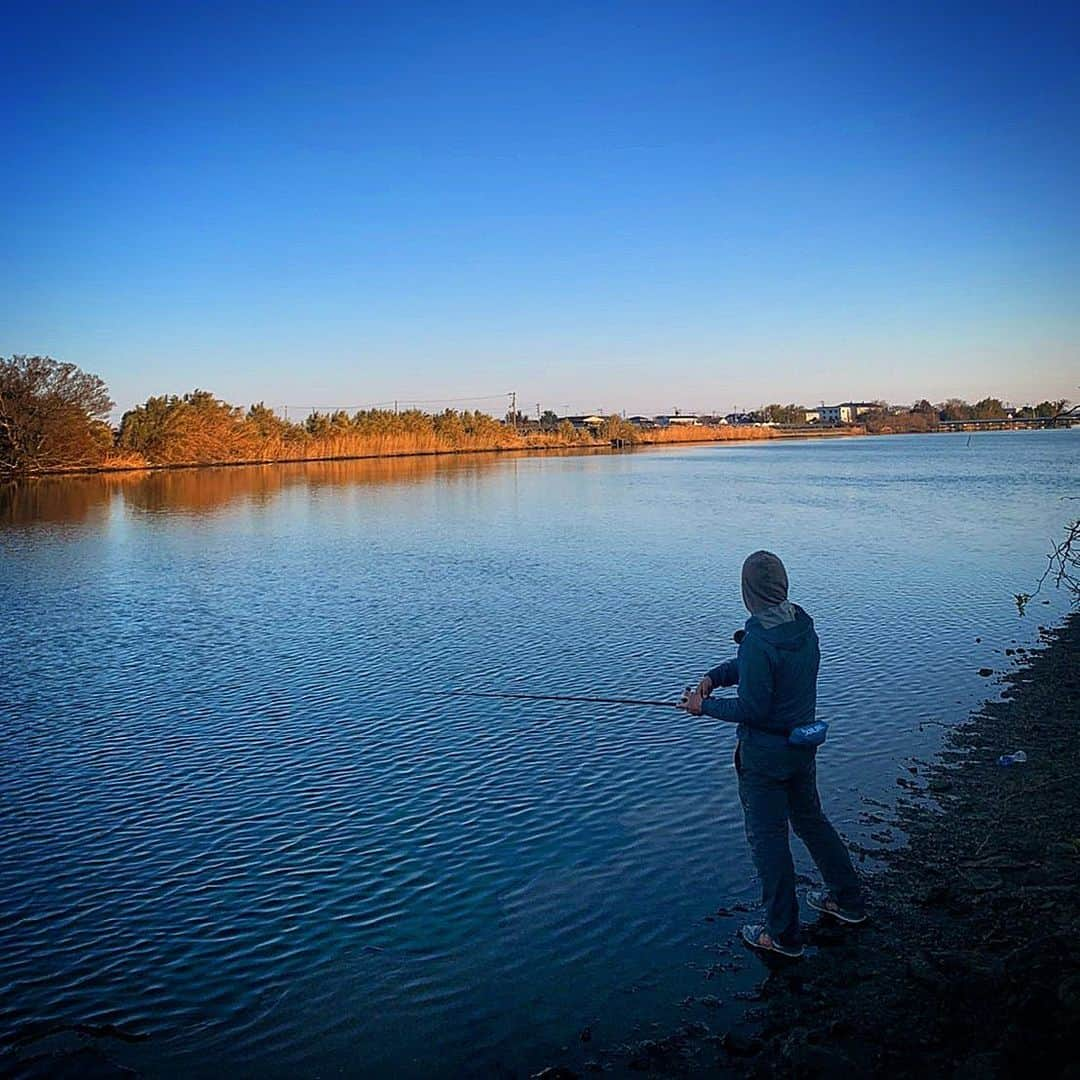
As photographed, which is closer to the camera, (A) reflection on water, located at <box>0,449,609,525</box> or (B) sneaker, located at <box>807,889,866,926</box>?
(B) sneaker, located at <box>807,889,866,926</box>

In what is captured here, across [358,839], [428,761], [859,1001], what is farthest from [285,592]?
[859,1001]

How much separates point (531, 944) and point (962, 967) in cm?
241

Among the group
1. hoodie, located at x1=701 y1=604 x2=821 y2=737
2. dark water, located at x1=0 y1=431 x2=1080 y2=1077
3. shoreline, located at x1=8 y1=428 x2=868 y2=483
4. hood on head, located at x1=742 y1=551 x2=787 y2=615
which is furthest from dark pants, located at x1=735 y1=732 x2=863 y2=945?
shoreline, located at x1=8 y1=428 x2=868 y2=483

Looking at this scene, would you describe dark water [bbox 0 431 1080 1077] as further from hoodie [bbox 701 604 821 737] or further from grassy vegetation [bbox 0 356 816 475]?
grassy vegetation [bbox 0 356 816 475]

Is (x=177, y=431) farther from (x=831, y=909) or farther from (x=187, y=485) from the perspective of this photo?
(x=831, y=909)

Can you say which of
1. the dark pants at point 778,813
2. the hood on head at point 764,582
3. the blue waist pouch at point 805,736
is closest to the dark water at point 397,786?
the dark pants at point 778,813

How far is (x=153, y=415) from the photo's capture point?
247ft

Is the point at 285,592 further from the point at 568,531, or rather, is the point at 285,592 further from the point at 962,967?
the point at 962,967

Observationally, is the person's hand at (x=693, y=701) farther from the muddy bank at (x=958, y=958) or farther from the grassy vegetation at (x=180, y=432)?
the grassy vegetation at (x=180, y=432)

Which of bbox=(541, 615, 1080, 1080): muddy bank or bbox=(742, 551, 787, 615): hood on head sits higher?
bbox=(742, 551, 787, 615): hood on head

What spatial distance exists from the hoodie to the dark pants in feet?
0.46

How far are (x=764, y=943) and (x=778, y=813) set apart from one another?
2.68 ft

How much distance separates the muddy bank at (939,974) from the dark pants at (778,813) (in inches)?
12.0

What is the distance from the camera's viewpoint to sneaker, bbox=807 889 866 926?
18.7 ft
